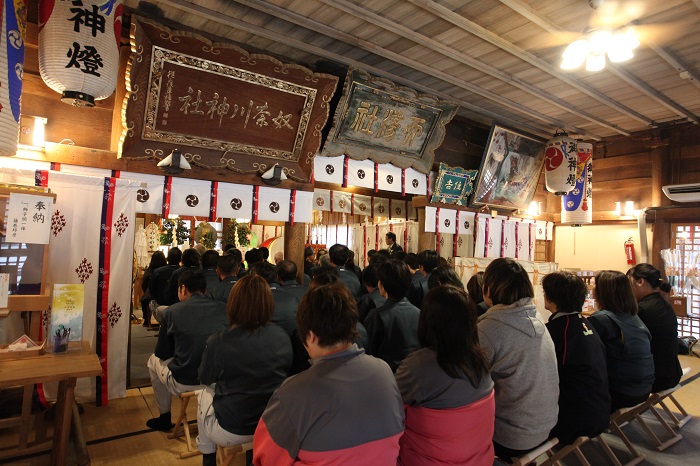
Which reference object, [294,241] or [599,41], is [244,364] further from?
[599,41]

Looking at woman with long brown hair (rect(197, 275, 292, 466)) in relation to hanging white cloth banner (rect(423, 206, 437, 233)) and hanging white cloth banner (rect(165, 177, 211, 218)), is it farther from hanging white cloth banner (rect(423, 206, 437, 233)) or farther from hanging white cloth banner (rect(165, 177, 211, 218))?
hanging white cloth banner (rect(423, 206, 437, 233))

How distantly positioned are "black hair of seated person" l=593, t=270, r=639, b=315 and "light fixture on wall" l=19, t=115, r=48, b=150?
6017 millimetres

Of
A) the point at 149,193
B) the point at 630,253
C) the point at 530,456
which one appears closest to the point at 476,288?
the point at 530,456

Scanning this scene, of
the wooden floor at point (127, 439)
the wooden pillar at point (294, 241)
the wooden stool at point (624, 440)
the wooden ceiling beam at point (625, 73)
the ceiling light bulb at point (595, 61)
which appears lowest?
the wooden floor at point (127, 439)

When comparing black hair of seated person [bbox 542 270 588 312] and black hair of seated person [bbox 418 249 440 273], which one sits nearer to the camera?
black hair of seated person [bbox 542 270 588 312]

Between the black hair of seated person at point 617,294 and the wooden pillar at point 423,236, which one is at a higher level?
the wooden pillar at point 423,236

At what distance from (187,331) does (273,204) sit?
3.14 meters

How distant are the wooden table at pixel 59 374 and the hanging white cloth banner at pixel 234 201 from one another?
114 inches

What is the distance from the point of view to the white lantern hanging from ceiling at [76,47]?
152 inches

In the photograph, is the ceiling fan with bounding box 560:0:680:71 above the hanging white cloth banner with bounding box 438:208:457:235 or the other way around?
above

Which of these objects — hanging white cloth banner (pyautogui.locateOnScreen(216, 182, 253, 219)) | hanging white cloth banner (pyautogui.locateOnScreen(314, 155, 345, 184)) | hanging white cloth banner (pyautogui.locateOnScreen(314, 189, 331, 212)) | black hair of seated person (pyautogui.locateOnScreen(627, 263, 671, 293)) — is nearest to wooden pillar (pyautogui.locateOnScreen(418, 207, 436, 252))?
hanging white cloth banner (pyautogui.locateOnScreen(314, 189, 331, 212))

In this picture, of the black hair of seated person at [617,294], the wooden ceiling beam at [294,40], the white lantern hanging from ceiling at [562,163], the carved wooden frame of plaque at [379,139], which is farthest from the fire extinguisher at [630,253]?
the black hair of seated person at [617,294]

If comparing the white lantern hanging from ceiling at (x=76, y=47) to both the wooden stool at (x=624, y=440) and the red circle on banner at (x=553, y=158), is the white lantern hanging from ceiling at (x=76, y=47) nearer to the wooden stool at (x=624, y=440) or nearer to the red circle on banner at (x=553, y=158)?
the wooden stool at (x=624, y=440)

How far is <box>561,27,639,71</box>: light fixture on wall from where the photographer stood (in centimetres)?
491
